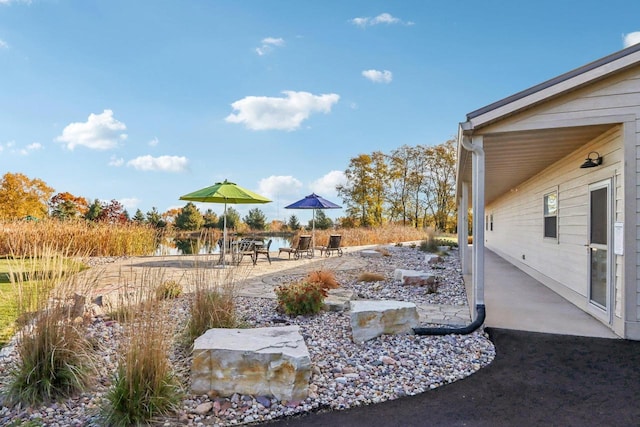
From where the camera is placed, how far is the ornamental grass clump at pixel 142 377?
2.24m

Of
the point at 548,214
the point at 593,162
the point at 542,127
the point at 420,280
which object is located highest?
the point at 542,127

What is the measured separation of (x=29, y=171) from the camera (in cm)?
2842

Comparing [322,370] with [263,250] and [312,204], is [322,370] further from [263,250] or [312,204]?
[312,204]

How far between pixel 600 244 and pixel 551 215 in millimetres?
2633

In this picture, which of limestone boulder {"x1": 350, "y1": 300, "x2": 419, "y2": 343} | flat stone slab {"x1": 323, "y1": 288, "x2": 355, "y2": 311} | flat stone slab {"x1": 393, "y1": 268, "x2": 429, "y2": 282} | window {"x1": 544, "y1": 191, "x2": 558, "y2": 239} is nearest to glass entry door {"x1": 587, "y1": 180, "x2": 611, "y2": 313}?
window {"x1": 544, "y1": 191, "x2": 558, "y2": 239}

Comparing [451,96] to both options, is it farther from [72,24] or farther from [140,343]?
[140,343]

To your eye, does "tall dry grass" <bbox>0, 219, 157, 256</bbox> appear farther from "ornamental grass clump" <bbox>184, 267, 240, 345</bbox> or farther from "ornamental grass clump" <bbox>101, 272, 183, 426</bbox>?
"ornamental grass clump" <bbox>101, 272, 183, 426</bbox>

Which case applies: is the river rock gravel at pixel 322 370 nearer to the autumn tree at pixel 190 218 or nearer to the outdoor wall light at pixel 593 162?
the outdoor wall light at pixel 593 162

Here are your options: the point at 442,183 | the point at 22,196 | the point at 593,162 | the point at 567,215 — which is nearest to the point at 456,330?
the point at 593,162

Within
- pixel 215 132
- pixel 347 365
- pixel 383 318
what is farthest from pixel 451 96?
pixel 347 365

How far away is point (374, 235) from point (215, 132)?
10.5 meters

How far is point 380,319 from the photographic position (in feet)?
12.0

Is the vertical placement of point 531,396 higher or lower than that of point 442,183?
lower

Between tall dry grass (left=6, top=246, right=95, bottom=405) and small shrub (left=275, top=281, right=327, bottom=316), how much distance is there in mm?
2060
